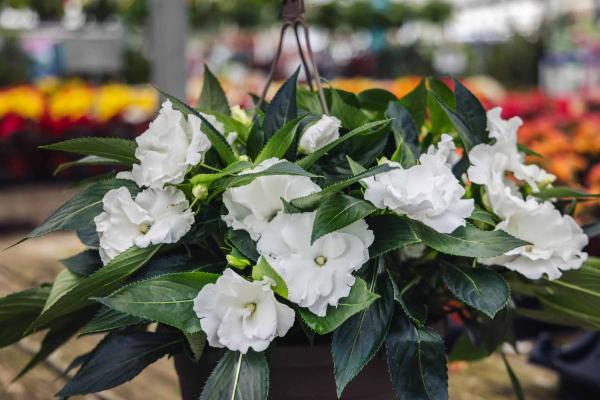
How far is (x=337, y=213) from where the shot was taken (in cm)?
60

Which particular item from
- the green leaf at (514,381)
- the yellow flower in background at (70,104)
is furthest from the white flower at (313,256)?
the yellow flower in background at (70,104)

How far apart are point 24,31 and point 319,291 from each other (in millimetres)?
8119

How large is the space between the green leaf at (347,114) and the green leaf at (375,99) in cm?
7

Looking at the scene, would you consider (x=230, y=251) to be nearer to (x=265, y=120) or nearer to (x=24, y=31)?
(x=265, y=120)

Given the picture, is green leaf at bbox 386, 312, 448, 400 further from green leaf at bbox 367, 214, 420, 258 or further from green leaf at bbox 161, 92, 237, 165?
green leaf at bbox 161, 92, 237, 165

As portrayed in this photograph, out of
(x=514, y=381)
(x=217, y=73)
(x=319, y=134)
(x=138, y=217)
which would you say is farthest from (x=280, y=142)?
(x=217, y=73)

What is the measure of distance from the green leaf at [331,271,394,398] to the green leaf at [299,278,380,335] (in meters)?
0.02

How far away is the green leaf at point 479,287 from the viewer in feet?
2.12

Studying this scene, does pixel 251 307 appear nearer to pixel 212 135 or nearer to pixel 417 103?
pixel 212 135

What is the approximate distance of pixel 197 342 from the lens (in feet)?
2.07

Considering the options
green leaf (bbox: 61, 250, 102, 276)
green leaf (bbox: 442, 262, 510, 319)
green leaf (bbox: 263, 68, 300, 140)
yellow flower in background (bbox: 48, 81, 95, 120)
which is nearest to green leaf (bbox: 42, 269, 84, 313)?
green leaf (bbox: 61, 250, 102, 276)

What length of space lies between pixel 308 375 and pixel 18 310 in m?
0.32

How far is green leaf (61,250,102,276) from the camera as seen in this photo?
0.74 metres

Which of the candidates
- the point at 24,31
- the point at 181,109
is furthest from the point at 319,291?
the point at 24,31
